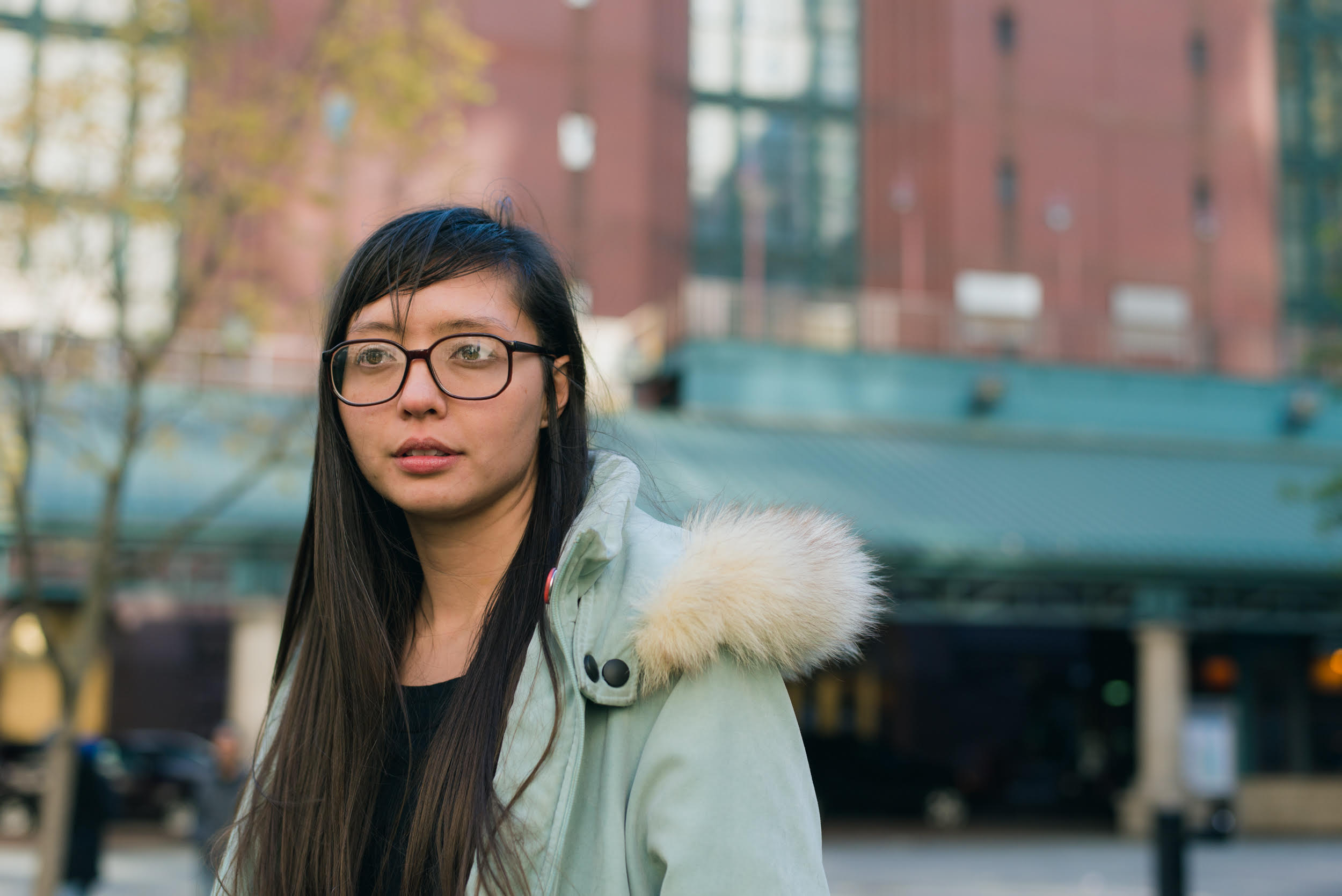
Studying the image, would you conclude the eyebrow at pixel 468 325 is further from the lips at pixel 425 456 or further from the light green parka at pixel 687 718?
the light green parka at pixel 687 718

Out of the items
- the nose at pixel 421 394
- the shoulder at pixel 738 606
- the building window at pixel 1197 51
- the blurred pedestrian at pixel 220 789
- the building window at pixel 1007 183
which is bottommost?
the blurred pedestrian at pixel 220 789

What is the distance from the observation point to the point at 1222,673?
25.7 metres

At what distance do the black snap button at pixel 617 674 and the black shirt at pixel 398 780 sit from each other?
1.17 feet

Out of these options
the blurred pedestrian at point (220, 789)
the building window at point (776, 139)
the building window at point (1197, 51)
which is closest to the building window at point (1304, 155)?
the building window at point (1197, 51)

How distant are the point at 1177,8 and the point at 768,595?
32.2 m

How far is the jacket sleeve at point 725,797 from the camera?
5.41ft

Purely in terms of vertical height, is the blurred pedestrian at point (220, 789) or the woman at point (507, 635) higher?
the woman at point (507, 635)

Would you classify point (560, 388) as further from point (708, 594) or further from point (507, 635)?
point (708, 594)

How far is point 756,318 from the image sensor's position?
2330 cm

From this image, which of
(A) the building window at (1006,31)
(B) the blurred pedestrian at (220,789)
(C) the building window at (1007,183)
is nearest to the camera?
(B) the blurred pedestrian at (220,789)

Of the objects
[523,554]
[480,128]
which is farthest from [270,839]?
[480,128]

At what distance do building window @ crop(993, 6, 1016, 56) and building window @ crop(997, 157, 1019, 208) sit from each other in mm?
2434

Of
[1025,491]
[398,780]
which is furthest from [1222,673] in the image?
[398,780]

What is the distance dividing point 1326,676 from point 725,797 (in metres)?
27.1
